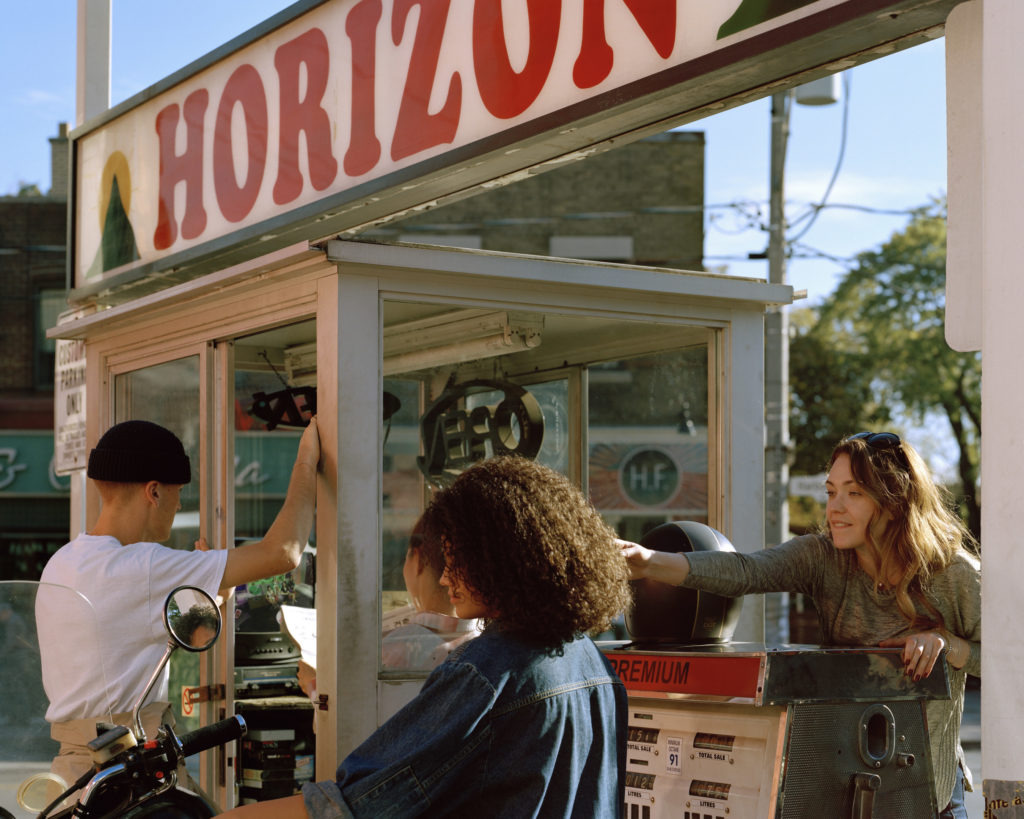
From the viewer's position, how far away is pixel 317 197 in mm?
A: 5199

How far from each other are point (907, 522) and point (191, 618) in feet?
5.89

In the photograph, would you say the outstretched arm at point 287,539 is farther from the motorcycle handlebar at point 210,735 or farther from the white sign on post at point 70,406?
the white sign on post at point 70,406

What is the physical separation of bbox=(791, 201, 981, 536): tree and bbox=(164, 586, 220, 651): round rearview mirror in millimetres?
31376

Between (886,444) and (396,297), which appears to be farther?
(396,297)

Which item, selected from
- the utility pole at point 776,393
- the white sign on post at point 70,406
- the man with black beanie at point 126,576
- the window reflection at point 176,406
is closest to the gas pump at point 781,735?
the man with black beanie at point 126,576

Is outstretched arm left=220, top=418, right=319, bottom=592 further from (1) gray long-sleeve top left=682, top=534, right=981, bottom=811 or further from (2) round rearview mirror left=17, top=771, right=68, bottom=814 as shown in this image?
(1) gray long-sleeve top left=682, top=534, right=981, bottom=811

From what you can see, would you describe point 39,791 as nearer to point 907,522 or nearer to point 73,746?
point 73,746

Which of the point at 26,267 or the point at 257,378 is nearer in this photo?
the point at 257,378

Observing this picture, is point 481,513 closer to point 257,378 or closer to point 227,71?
point 257,378

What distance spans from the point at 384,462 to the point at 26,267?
2203 cm

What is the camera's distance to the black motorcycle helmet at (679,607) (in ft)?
12.3

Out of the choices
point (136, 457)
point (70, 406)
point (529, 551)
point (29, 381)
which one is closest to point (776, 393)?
point (70, 406)

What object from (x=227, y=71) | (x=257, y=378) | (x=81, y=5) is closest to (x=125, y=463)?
(x=257, y=378)

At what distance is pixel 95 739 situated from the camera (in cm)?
260
